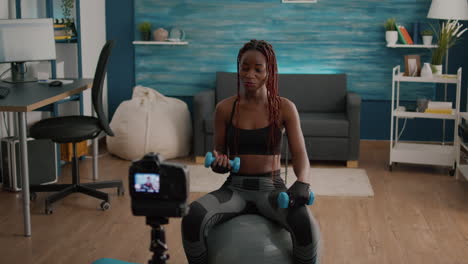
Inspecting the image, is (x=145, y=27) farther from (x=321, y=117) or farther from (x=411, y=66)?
(x=411, y=66)

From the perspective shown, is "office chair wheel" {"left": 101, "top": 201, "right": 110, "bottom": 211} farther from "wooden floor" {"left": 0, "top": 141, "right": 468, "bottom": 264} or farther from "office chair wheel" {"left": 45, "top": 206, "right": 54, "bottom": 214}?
"office chair wheel" {"left": 45, "top": 206, "right": 54, "bottom": 214}

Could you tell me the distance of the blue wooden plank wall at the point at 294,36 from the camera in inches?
232

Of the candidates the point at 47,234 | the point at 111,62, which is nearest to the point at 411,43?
the point at 111,62

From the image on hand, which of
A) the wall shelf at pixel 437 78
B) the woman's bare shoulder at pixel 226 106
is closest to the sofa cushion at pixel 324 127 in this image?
the wall shelf at pixel 437 78

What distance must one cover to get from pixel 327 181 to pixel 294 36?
1754 mm

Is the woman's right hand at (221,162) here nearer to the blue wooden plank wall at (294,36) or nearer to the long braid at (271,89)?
the long braid at (271,89)

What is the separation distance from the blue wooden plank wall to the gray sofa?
1.06 feet

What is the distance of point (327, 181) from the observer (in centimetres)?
479

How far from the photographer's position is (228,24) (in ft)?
19.8

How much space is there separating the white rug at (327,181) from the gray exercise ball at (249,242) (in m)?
2.10

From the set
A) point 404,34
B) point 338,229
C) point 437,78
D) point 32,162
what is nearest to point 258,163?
point 338,229

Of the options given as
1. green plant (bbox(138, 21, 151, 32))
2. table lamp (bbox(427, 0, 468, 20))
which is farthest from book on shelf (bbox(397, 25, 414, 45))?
green plant (bbox(138, 21, 151, 32))

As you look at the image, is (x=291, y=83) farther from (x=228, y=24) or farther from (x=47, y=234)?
(x=47, y=234)

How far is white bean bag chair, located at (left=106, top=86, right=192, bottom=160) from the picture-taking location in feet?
17.8
